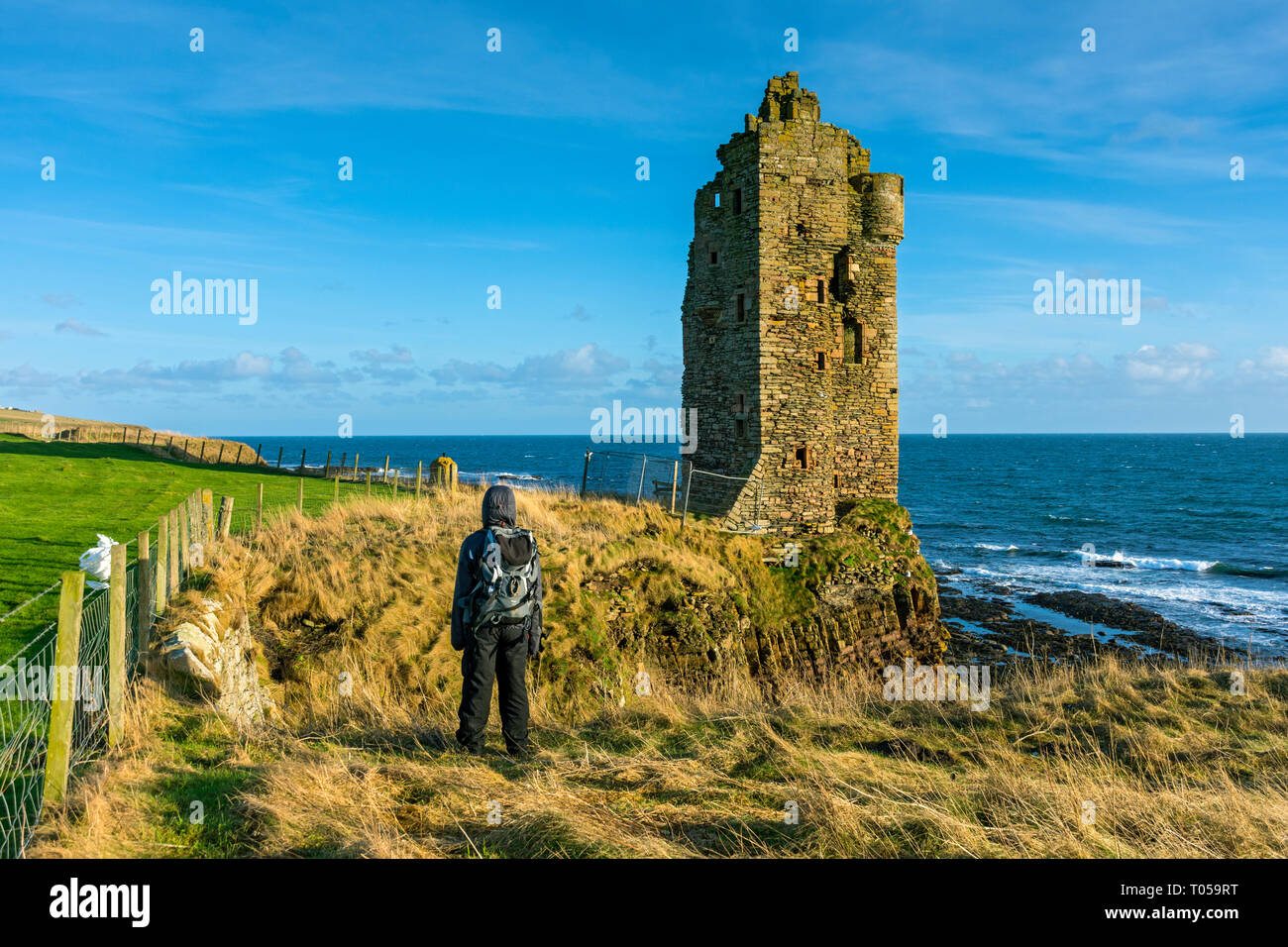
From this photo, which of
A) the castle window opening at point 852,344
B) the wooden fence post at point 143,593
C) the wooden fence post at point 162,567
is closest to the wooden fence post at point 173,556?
the wooden fence post at point 162,567

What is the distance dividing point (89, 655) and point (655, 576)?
11.7m

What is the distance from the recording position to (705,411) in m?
24.4

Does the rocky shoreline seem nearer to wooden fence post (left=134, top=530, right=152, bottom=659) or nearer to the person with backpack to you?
the person with backpack

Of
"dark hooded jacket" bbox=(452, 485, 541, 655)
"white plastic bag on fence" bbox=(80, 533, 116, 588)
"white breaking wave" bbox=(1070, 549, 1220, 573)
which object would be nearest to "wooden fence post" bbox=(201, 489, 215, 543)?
"white plastic bag on fence" bbox=(80, 533, 116, 588)

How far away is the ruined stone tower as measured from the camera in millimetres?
22656

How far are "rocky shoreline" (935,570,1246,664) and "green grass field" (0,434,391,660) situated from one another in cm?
2146

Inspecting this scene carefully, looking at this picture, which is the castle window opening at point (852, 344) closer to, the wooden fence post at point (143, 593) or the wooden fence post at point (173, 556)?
the wooden fence post at point (173, 556)

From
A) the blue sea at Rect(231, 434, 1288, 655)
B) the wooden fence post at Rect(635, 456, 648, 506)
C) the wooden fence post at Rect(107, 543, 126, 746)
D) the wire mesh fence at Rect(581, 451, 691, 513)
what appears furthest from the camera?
the blue sea at Rect(231, 434, 1288, 655)

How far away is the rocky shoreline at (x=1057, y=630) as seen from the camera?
23938mm

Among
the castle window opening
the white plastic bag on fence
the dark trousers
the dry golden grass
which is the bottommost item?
the dry golden grass

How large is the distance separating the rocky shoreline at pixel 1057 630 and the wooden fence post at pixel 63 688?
22.2 meters

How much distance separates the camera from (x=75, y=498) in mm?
22359

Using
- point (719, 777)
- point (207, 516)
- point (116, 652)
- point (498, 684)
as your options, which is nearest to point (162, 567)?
point (207, 516)
